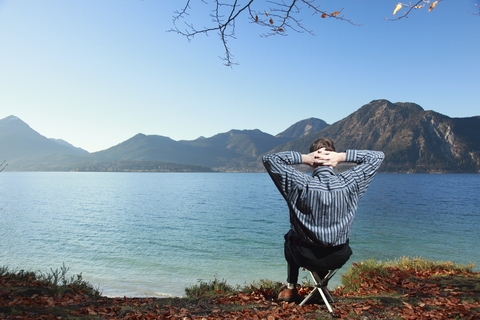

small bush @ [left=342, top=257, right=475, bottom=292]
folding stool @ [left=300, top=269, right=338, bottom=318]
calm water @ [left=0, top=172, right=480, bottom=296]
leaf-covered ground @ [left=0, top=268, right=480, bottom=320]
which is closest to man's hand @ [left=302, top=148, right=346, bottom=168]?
folding stool @ [left=300, top=269, right=338, bottom=318]

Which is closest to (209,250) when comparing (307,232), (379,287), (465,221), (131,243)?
(131,243)

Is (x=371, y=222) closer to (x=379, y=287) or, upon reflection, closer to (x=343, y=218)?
(x=379, y=287)

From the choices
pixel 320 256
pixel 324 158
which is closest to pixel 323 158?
pixel 324 158

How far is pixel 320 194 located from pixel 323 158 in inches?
17.0

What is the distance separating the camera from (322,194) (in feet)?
12.1

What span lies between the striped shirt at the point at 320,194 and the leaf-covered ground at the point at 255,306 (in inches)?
53.3

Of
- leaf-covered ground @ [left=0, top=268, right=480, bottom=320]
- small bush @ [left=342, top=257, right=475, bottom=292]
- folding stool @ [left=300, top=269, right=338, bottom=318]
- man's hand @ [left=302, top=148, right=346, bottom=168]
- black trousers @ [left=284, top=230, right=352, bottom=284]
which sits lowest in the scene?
small bush @ [left=342, top=257, right=475, bottom=292]

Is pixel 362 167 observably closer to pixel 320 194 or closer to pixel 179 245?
pixel 320 194

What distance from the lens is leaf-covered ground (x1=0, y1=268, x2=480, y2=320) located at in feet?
15.4

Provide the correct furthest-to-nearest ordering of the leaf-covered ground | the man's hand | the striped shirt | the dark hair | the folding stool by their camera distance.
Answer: the leaf-covered ground
the folding stool
the dark hair
the man's hand
the striped shirt

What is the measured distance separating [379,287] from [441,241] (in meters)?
21.9

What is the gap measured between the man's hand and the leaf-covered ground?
6.67 ft

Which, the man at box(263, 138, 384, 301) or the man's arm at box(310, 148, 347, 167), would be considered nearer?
the man at box(263, 138, 384, 301)

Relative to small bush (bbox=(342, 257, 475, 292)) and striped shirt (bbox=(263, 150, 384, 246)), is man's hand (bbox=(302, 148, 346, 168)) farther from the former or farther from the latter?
small bush (bbox=(342, 257, 475, 292))
